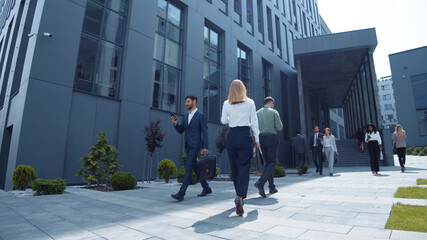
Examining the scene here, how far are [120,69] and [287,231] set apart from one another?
33.1 feet

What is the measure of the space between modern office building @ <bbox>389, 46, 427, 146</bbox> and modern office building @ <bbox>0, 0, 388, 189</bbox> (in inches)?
976

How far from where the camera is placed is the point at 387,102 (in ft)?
258

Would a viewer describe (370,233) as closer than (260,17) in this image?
Yes

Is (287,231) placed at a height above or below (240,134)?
below

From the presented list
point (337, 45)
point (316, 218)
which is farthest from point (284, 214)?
point (337, 45)

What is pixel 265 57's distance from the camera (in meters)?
21.2

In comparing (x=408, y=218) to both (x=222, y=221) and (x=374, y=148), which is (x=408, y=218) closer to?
(x=222, y=221)

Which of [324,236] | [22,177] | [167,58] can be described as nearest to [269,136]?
[324,236]

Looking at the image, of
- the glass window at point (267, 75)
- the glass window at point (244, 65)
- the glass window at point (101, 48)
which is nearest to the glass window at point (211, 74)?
the glass window at point (244, 65)

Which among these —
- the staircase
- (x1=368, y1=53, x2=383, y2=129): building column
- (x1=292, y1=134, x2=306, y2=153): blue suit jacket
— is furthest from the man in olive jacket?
(x1=368, y1=53, x2=383, y2=129): building column

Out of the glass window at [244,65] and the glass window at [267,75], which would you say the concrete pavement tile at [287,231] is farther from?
the glass window at [267,75]

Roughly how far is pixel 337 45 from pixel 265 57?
18.6 feet

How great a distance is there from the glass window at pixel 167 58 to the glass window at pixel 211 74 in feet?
7.21

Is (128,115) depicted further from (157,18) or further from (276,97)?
(276,97)
